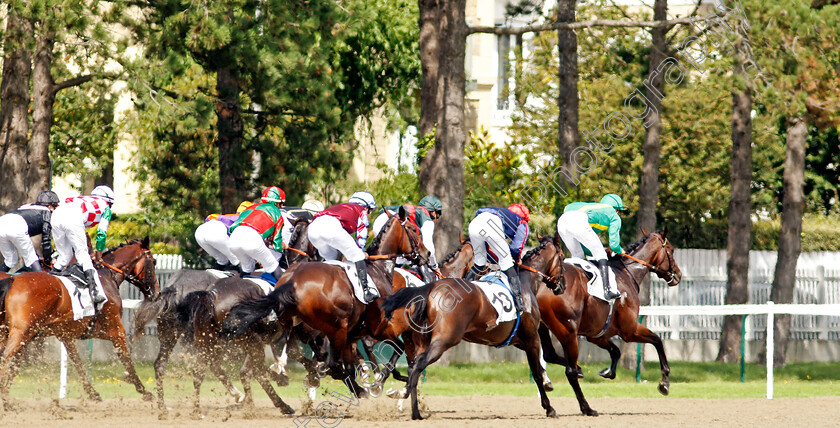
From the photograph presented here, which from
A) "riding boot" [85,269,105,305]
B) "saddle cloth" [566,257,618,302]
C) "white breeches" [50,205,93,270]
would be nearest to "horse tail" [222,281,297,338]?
"riding boot" [85,269,105,305]

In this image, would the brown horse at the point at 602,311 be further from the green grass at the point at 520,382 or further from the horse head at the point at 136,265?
the horse head at the point at 136,265

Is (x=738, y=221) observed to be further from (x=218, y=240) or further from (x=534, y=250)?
(x=218, y=240)

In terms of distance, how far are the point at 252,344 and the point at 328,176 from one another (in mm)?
8412

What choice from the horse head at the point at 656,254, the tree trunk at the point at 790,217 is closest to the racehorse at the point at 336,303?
the horse head at the point at 656,254

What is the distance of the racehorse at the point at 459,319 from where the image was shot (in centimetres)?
996

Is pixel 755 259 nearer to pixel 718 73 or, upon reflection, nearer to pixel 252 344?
pixel 718 73

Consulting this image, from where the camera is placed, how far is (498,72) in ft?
110

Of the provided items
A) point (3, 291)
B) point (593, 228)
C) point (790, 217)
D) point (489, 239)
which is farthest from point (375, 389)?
point (790, 217)

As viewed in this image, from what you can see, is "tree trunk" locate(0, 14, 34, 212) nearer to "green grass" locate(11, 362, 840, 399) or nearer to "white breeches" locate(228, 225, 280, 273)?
"green grass" locate(11, 362, 840, 399)

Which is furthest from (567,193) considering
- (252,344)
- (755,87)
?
(252,344)

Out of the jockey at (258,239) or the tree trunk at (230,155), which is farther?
the tree trunk at (230,155)

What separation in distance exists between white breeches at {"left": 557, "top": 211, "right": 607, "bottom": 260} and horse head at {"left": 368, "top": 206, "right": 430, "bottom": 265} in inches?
66.3

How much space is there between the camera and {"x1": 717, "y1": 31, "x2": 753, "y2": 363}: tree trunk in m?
18.5

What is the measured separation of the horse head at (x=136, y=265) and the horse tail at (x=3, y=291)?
1.53 metres
